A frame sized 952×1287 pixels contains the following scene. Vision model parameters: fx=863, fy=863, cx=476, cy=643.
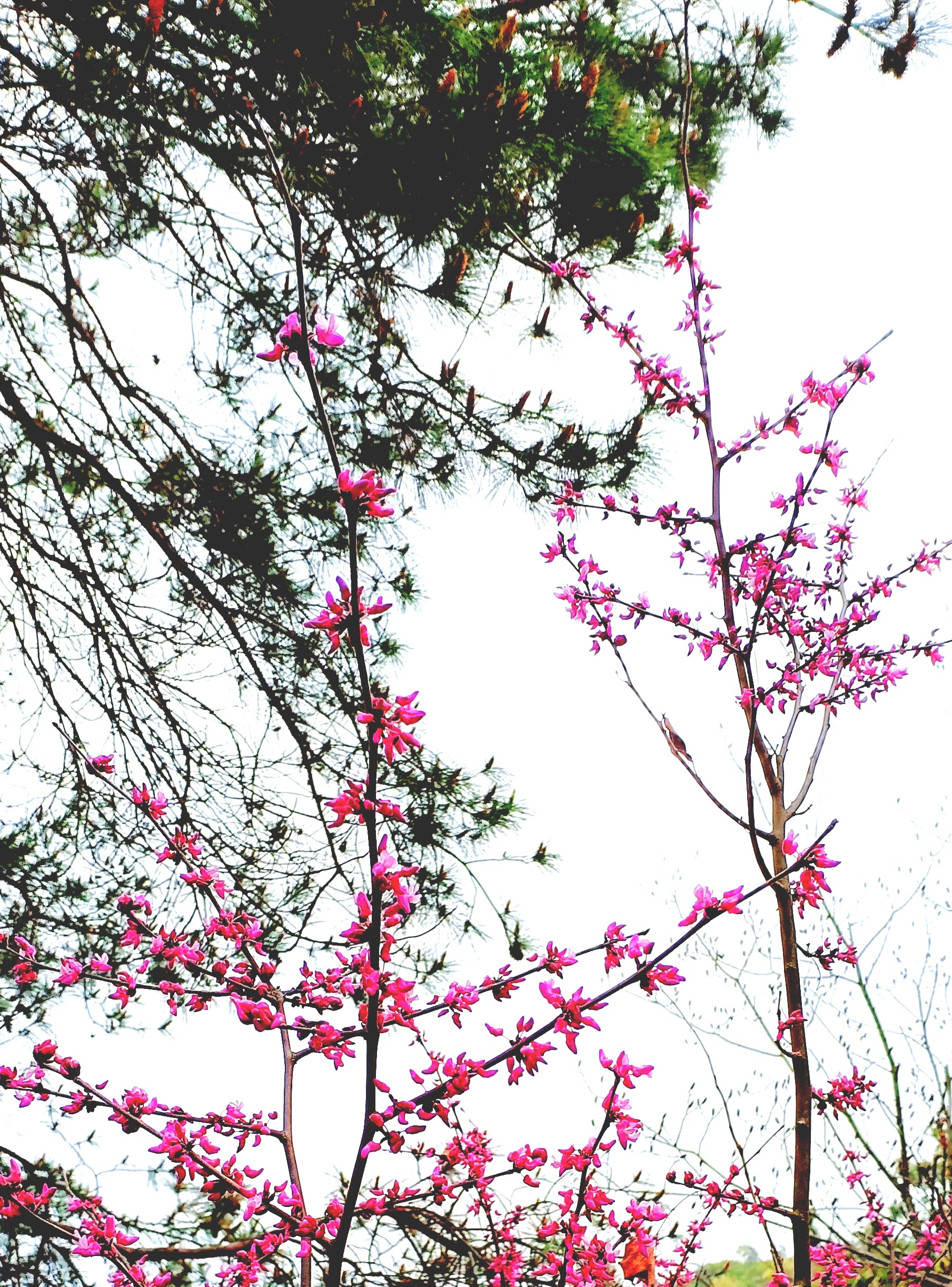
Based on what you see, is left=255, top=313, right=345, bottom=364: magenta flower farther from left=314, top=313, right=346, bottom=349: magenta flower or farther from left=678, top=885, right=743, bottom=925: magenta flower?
left=678, top=885, right=743, bottom=925: magenta flower

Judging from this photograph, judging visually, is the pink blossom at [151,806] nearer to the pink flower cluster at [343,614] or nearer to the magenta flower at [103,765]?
the magenta flower at [103,765]

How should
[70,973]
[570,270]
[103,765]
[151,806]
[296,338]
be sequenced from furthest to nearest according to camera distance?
[570,270] → [103,765] → [151,806] → [70,973] → [296,338]

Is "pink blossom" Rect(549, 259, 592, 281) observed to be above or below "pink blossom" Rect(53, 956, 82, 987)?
above

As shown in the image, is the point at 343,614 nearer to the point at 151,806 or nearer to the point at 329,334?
the point at 329,334

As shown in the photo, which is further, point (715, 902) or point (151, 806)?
point (151, 806)

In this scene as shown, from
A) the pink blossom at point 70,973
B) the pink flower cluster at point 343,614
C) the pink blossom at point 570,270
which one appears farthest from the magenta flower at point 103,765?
the pink blossom at point 570,270

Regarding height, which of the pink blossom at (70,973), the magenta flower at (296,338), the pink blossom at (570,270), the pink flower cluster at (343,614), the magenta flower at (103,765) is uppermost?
the pink blossom at (570,270)

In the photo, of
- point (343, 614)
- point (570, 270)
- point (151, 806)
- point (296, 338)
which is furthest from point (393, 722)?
point (570, 270)

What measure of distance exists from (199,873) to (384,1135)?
2.01 feet

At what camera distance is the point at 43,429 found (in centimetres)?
255

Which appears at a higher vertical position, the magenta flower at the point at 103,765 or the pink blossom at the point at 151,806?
the magenta flower at the point at 103,765


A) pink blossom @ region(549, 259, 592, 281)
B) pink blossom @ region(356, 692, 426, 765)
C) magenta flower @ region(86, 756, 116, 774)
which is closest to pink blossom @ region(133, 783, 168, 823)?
magenta flower @ region(86, 756, 116, 774)

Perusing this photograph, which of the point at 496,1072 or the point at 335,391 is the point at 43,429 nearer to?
the point at 335,391

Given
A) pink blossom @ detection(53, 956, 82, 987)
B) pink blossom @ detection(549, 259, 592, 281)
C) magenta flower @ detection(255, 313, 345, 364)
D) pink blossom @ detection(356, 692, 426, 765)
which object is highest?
pink blossom @ detection(549, 259, 592, 281)
